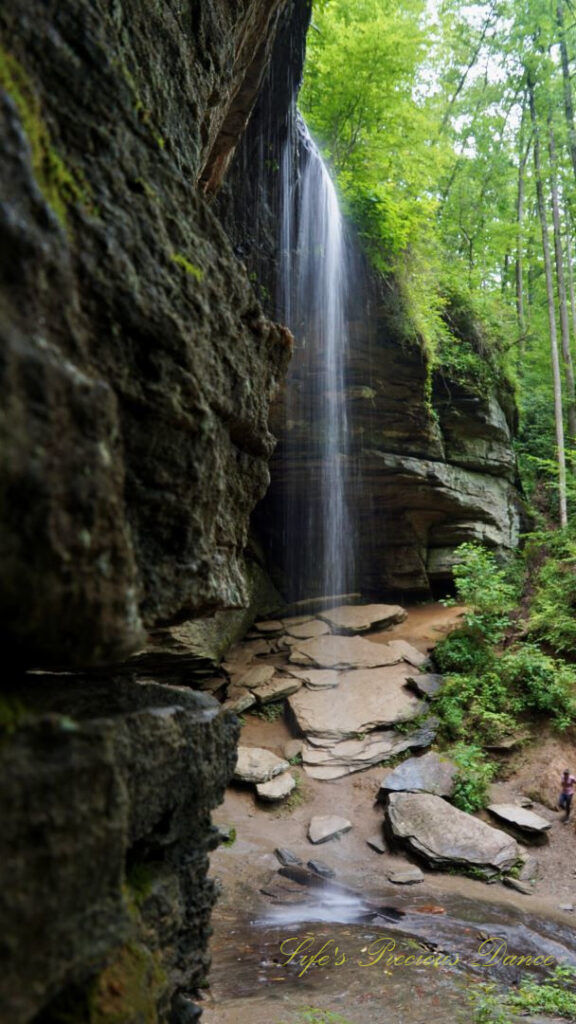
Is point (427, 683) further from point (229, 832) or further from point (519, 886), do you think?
point (229, 832)

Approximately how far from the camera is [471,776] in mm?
9242

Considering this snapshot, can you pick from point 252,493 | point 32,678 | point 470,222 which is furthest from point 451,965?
point 470,222

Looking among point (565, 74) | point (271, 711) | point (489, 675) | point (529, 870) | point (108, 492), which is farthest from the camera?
point (565, 74)

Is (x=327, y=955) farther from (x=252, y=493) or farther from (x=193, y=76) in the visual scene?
(x=193, y=76)

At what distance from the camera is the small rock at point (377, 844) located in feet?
27.6

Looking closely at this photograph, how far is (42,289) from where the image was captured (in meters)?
1.58

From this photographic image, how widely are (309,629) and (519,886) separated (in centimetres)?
703

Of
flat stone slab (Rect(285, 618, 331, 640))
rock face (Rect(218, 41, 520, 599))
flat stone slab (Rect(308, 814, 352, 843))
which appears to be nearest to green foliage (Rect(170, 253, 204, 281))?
flat stone slab (Rect(308, 814, 352, 843))

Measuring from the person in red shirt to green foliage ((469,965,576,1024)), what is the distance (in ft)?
12.4

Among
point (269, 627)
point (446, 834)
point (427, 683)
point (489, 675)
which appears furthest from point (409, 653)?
point (446, 834)

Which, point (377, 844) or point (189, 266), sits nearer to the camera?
point (189, 266)

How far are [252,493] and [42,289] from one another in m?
2.16

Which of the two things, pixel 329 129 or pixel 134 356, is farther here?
pixel 329 129

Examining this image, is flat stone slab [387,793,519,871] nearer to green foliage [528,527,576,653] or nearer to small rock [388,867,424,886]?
small rock [388,867,424,886]
